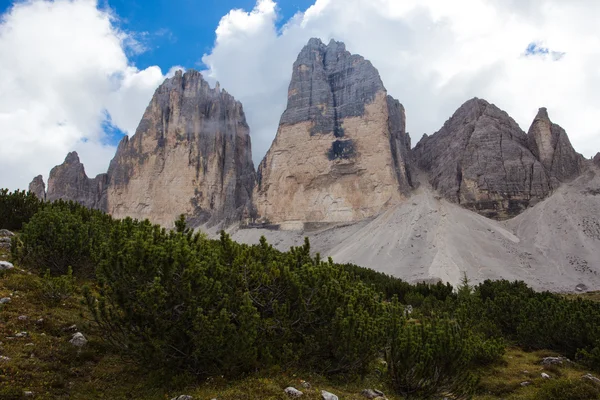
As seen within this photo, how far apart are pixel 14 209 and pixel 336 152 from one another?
290 feet

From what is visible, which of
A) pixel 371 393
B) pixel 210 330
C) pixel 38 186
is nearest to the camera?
pixel 210 330

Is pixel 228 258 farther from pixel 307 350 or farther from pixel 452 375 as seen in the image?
pixel 452 375

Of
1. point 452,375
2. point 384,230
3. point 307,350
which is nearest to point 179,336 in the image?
point 307,350

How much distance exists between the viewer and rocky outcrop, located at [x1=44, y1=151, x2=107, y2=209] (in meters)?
138

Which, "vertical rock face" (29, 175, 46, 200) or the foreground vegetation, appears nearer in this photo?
the foreground vegetation

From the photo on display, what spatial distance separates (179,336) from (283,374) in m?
2.53

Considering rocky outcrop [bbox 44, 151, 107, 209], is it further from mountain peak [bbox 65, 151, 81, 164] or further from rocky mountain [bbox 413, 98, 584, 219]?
rocky mountain [bbox 413, 98, 584, 219]

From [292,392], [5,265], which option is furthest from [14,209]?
[292,392]

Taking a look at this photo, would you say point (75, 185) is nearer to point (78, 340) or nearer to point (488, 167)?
point (488, 167)

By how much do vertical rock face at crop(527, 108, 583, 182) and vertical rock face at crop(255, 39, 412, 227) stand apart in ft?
102

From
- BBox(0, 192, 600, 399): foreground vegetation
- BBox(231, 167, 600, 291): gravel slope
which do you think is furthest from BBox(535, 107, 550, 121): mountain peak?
BBox(0, 192, 600, 399): foreground vegetation

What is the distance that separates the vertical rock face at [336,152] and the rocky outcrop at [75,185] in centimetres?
6253

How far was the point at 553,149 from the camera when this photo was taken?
99750 mm

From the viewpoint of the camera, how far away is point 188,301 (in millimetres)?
8875
